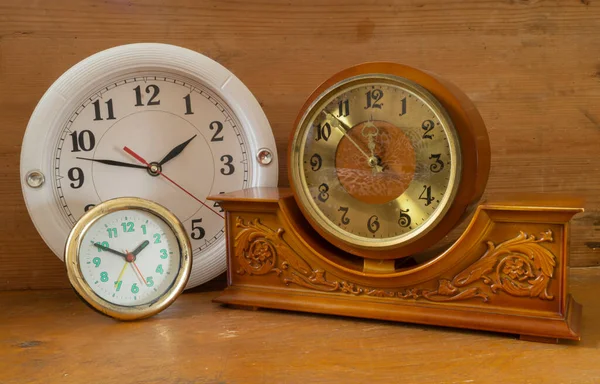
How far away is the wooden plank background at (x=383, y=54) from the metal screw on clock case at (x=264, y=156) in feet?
0.31

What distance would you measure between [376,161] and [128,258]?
1.72 feet

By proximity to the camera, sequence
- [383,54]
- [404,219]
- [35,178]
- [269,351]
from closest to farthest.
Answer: [269,351]
[404,219]
[35,178]
[383,54]

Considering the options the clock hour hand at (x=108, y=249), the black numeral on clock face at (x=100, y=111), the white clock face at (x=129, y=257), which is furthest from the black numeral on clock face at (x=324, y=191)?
the black numeral on clock face at (x=100, y=111)

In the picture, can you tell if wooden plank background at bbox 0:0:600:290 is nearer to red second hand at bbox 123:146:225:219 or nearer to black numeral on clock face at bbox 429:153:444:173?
red second hand at bbox 123:146:225:219

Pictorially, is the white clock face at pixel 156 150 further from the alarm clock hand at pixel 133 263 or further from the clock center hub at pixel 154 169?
the alarm clock hand at pixel 133 263

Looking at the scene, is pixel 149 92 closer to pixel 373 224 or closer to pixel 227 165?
pixel 227 165

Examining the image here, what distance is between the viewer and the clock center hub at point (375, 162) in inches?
42.3

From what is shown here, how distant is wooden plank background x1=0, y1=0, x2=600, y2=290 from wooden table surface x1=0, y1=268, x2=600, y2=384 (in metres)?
0.36

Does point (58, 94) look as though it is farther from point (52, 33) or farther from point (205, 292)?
point (205, 292)

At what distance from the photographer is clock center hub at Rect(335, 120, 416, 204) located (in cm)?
Answer: 107

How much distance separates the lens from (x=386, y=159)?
3.56ft

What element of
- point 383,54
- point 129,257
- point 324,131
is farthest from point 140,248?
point 383,54

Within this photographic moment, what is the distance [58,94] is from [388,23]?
78 centimetres

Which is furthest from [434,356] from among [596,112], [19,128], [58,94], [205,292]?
[19,128]
